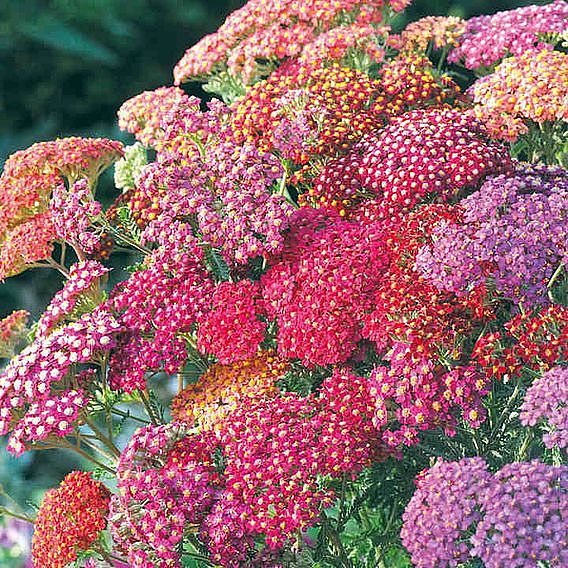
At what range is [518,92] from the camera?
9.13 feet

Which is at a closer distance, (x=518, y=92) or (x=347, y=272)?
(x=347, y=272)

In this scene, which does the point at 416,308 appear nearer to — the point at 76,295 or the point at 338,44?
the point at 76,295

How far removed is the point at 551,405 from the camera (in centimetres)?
210

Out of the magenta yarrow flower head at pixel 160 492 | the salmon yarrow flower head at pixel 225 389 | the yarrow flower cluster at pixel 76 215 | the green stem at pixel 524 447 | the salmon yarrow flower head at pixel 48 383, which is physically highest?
the yarrow flower cluster at pixel 76 215

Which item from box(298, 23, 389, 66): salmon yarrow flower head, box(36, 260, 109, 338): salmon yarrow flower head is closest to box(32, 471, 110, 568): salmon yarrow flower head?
box(36, 260, 109, 338): salmon yarrow flower head

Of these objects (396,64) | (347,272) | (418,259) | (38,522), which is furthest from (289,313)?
(396,64)

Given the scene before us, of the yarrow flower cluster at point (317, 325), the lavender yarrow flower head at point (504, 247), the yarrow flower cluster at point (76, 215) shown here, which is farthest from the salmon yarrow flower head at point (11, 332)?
the lavender yarrow flower head at point (504, 247)

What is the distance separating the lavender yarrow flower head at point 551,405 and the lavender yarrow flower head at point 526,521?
0.08 m

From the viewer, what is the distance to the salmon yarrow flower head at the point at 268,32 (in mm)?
3154

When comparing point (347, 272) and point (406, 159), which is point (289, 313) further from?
point (406, 159)

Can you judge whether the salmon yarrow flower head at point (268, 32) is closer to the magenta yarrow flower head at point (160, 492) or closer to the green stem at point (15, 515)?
the magenta yarrow flower head at point (160, 492)

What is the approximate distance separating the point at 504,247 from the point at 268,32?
1.21m

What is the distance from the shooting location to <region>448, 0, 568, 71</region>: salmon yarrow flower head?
311 centimetres

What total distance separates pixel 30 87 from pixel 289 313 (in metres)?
4.96
